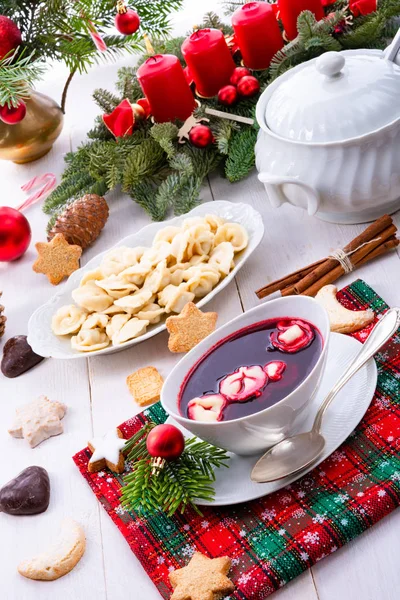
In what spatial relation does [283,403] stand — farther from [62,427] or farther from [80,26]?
[80,26]

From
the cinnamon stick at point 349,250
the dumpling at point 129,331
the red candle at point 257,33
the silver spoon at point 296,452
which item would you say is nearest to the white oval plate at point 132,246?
the dumpling at point 129,331

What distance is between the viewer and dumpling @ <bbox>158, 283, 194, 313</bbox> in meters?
1.25

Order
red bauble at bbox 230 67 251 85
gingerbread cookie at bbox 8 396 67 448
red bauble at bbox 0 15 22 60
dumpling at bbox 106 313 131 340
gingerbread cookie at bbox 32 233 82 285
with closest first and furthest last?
gingerbread cookie at bbox 8 396 67 448 < dumpling at bbox 106 313 131 340 < gingerbread cookie at bbox 32 233 82 285 < red bauble at bbox 0 15 22 60 < red bauble at bbox 230 67 251 85

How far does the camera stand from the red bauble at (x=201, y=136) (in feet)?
5.17

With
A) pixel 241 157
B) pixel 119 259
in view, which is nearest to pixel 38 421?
pixel 119 259

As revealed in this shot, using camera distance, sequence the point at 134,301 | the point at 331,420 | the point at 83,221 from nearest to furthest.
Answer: the point at 331,420 → the point at 134,301 → the point at 83,221

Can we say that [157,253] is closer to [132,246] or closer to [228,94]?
[132,246]

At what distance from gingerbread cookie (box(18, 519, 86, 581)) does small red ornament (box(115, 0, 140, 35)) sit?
1156mm

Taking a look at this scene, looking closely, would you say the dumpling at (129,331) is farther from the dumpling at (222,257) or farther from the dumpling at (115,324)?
the dumpling at (222,257)

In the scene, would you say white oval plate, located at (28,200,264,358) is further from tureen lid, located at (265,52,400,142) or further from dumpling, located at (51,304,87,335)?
tureen lid, located at (265,52,400,142)

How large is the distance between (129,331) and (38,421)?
204 mm

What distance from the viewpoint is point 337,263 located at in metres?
1.27

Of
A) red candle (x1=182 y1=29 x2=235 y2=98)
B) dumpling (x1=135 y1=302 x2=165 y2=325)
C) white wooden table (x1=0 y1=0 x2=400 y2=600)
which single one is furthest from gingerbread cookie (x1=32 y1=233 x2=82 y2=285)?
red candle (x1=182 y1=29 x2=235 y2=98)

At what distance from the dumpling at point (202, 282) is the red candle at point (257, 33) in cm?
66
